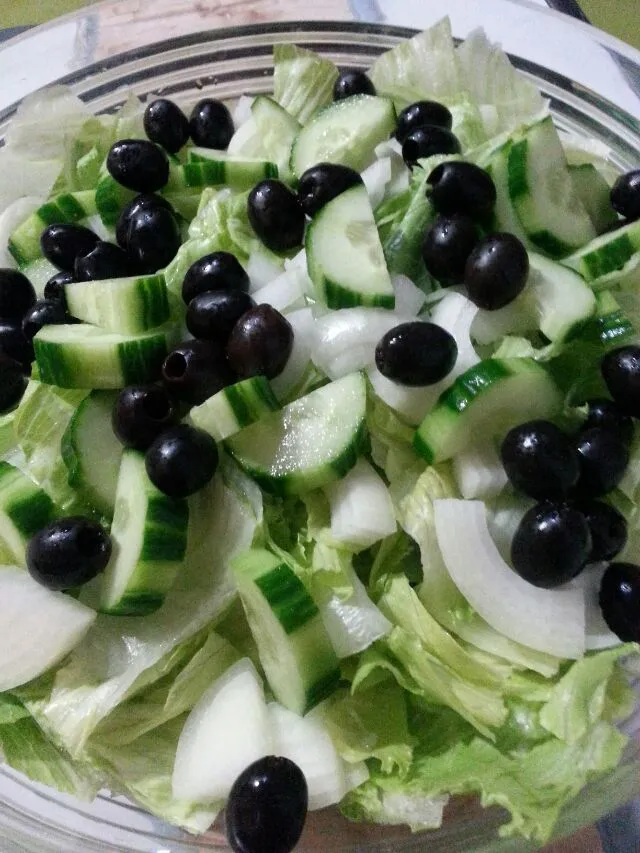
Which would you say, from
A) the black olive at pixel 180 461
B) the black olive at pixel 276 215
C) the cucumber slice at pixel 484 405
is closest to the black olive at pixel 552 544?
→ the cucumber slice at pixel 484 405

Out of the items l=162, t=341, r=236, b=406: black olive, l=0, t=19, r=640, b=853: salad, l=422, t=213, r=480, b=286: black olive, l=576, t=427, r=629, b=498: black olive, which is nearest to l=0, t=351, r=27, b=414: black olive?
l=0, t=19, r=640, b=853: salad

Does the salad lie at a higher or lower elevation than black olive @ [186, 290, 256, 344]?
lower

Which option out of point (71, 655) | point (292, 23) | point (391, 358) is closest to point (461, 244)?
point (391, 358)

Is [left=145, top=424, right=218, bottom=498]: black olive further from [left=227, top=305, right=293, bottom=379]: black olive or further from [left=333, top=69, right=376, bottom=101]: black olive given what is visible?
[left=333, top=69, right=376, bottom=101]: black olive

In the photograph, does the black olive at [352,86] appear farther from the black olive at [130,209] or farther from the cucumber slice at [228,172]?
the black olive at [130,209]

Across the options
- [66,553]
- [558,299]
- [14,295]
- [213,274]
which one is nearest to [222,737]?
[66,553]

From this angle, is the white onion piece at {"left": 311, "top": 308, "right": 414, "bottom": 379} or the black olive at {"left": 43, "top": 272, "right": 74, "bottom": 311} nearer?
the white onion piece at {"left": 311, "top": 308, "right": 414, "bottom": 379}

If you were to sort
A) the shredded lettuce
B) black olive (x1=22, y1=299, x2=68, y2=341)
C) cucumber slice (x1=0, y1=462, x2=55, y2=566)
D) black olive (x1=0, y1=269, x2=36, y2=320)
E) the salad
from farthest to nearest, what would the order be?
the shredded lettuce < black olive (x1=0, y1=269, x2=36, y2=320) < black olive (x1=22, y1=299, x2=68, y2=341) < cucumber slice (x1=0, y1=462, x2=55, y2=566) < the salad

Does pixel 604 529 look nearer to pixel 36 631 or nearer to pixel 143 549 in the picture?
pixel 143 549
